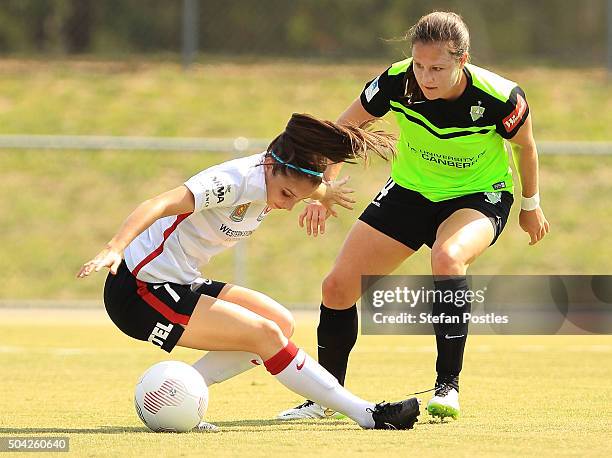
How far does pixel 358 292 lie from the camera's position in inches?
242

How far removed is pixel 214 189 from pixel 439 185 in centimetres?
146

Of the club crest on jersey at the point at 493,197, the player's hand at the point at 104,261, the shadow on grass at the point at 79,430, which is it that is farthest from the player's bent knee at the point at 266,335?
the club crest on jersey at the point at 493,197

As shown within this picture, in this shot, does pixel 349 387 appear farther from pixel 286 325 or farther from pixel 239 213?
pixel 239 213

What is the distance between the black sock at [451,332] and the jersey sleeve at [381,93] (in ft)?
3.33

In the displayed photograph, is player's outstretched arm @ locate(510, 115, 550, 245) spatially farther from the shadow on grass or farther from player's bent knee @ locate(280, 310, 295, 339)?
the shadow on grass

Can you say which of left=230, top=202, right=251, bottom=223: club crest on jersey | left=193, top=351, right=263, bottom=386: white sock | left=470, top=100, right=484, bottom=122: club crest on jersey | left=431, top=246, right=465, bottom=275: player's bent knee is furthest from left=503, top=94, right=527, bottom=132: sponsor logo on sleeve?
left=193, top=351, right=263, bottom=386: white sock

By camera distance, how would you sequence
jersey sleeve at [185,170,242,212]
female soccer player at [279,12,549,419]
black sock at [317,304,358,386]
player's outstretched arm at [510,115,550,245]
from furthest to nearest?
black sock at [317,304,358,386]
player's outstretched arm at [510,115,550,245]
female soccer player at [279,12,549,419]
jersey sleeve at [185,170,242,212]

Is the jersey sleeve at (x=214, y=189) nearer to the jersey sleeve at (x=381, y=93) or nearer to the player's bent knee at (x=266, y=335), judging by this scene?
the player's bent knee at (x=266, y=335)

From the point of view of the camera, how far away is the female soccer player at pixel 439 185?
18.7 ft

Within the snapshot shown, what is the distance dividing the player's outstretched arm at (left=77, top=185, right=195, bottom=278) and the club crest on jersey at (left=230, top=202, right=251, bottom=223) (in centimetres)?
31

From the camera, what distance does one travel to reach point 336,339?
6191 mm

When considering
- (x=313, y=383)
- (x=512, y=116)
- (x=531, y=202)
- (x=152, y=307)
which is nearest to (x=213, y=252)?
(x=152, y=307)

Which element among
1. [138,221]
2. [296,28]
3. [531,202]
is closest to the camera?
[138,221]

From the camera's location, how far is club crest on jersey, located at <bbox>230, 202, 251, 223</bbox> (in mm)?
5375
